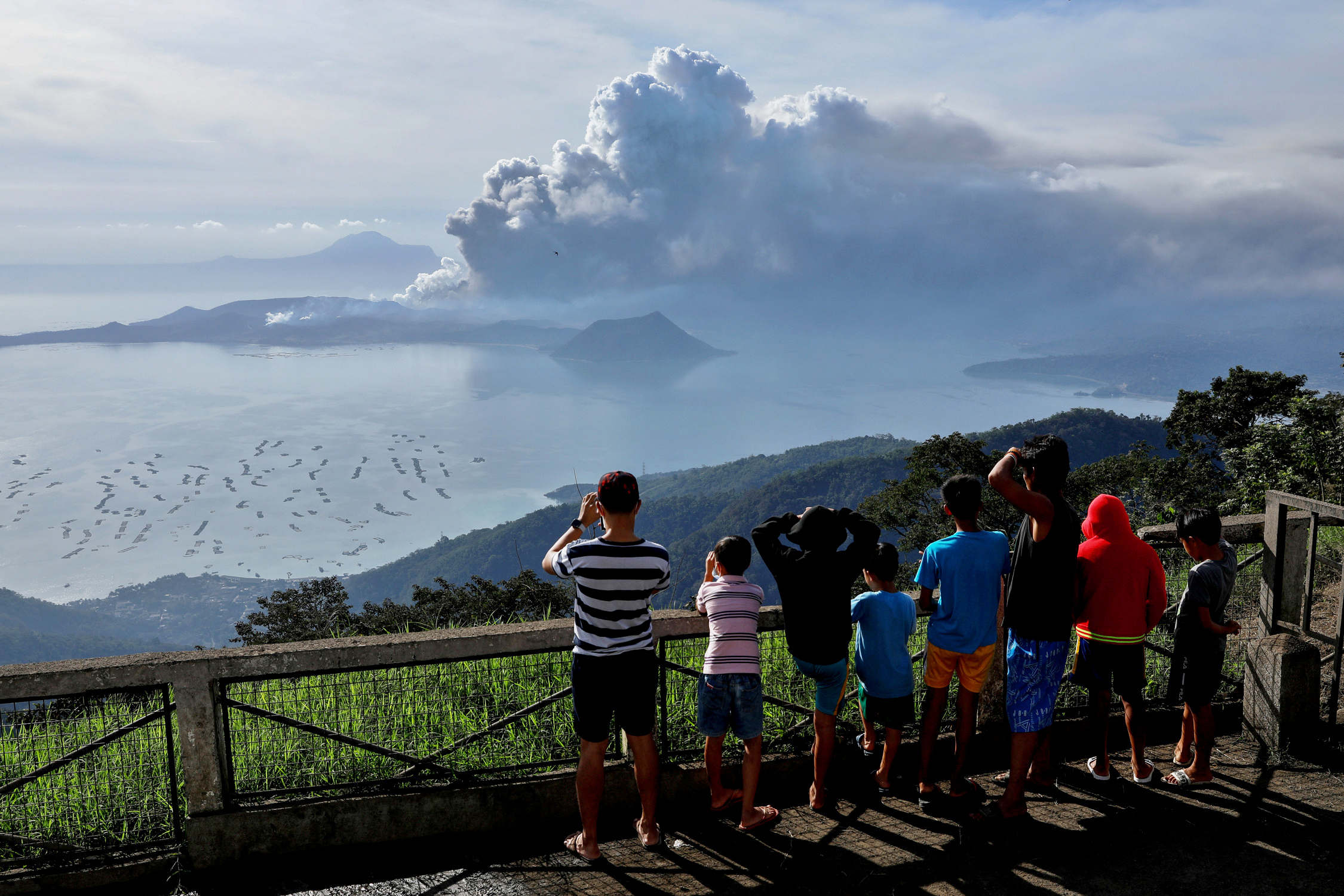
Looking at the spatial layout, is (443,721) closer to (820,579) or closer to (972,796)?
(820,579)

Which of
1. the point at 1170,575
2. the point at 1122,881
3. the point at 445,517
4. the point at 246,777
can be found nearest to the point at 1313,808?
the point at 1122,881

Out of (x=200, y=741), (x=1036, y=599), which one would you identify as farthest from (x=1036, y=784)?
(x=200, y=741)

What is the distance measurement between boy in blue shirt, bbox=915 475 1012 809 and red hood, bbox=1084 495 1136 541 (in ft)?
1.48

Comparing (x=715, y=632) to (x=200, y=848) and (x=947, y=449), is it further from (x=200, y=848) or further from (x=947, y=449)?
(x=947, y=449)

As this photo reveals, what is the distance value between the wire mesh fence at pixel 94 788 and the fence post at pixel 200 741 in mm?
83

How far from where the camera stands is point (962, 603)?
3.50m

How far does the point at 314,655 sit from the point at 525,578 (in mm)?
21508

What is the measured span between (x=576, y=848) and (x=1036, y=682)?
6.62 feet

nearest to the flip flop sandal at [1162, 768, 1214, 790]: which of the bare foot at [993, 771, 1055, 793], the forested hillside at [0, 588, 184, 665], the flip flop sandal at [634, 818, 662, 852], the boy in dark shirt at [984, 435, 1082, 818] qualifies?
the bare foot at [993, 771, 1055, 793]

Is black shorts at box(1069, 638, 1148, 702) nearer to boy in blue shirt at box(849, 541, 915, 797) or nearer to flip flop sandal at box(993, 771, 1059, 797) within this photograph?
flip flop sandal at box(993, 771, 1059, 797)

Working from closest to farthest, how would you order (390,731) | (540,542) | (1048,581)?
(1048,581) → (390,731) → (540,542)

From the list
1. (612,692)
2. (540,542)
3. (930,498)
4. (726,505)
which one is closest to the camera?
(612,692)

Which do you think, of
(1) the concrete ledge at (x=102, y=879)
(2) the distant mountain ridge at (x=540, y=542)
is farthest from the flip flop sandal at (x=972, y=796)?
(2) the distant mountain ridge at (x=540, y=542)

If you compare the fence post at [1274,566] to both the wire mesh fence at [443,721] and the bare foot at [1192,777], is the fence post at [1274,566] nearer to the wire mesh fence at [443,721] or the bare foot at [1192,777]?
the wire mesh fence at [443,721]
